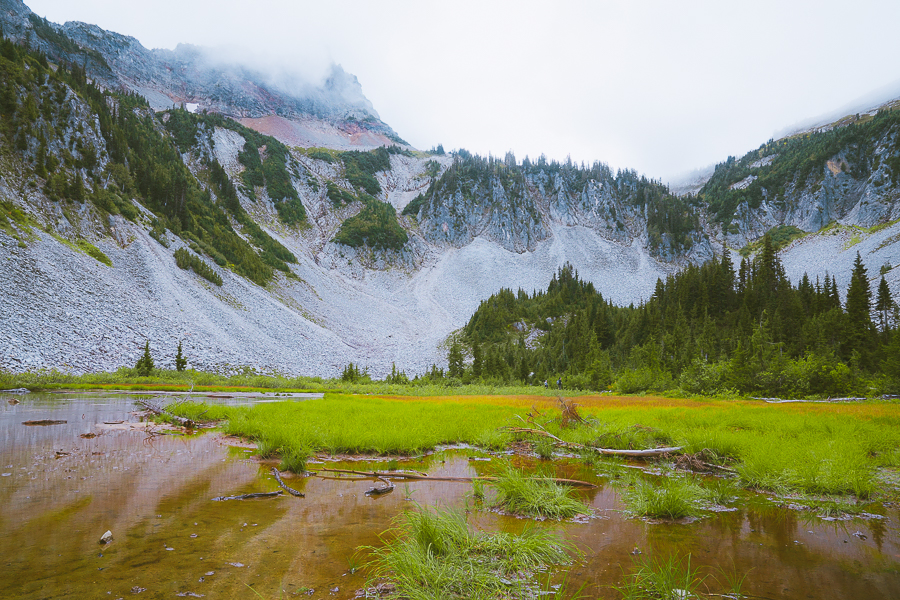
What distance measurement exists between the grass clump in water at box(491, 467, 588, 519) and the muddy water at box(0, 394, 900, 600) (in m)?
0.40

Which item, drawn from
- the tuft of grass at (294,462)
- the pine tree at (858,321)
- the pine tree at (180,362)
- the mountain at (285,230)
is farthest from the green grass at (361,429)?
the pine tree at (858,321)

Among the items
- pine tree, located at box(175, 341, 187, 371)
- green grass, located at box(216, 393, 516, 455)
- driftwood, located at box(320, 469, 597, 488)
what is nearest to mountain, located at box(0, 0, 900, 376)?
pine tree, located at box(175, 341, 187, 371)

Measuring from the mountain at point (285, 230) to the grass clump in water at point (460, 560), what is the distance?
4090 cm

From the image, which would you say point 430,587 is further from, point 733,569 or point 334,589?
point 733,569

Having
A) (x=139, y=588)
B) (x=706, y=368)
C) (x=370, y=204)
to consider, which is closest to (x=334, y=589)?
(x=139, y=588)

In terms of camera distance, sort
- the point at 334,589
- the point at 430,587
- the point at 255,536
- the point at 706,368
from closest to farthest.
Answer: the point at 430,587 < the point at 334,589 < the point at 255,536 < the point at 706,368

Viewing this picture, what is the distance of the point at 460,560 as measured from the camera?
13.9 ft

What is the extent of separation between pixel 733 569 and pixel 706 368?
34449mm

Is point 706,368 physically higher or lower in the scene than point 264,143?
lower

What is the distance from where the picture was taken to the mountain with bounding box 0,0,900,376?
44281mm

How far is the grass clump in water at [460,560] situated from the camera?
3.71m

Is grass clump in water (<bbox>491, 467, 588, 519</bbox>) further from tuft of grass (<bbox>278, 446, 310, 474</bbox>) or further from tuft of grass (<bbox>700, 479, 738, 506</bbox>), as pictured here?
tuft of grass (<bbox>278, 446, 310, 474</bbox>)

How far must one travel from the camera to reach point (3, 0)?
14775 centimetres

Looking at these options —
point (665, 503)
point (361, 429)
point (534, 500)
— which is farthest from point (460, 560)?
point (361, 429)
